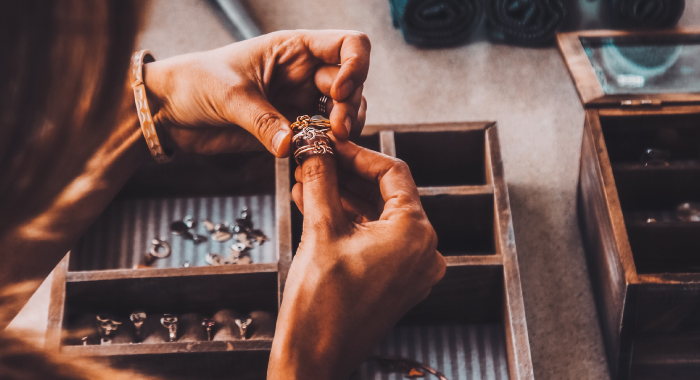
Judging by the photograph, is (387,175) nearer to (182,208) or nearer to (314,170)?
(314,170)

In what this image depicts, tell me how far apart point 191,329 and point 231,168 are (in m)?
0.35

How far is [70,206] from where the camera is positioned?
557mm

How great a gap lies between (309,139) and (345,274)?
0.65 feet

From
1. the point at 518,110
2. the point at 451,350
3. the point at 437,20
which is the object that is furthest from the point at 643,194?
the point at 437,20

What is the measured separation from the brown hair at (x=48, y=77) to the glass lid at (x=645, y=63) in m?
1.30

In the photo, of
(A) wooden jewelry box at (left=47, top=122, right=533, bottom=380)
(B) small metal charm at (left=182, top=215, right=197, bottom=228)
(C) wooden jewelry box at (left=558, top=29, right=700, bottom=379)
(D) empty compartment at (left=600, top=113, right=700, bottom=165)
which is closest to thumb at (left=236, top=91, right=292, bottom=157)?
(A) wooden jewelry box at (left=47, top=122, right=533, bottom=380)

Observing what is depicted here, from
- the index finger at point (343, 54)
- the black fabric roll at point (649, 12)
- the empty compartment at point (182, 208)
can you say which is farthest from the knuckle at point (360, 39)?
the black fabric roll at point (649, 12)

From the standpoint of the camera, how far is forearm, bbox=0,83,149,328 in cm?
36

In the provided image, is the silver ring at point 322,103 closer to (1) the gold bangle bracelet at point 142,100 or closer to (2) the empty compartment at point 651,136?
(1) the gold bangle bracelet at point 142,100

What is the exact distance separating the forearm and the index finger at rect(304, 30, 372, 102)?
1.04 ft

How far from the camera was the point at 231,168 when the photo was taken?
1224 millimetres

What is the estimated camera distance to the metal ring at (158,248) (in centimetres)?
125

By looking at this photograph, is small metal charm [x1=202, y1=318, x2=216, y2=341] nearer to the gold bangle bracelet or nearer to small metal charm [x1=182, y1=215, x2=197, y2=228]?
small metal charm [x1=182, y1=215, x2=197, y2=228]

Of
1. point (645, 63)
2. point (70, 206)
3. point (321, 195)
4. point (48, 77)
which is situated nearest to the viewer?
point (48, 77)
